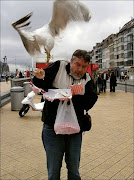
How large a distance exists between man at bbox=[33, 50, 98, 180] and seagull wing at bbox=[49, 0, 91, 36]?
530 millimetres

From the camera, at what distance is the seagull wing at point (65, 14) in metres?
2.58

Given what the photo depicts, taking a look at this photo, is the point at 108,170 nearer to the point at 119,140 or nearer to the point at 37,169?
the point at 37,169

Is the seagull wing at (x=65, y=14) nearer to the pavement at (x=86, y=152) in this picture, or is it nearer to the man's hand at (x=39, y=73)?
the man's hand at (x=39, y=73)

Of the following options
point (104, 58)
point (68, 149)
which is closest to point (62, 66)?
point (68, 149)

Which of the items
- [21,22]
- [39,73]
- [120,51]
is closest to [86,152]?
[39,73]

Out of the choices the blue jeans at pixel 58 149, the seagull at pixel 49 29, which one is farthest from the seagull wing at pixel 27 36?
the blue jeans at pixel 58 149

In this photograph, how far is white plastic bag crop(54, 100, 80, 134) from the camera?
90.5 inches

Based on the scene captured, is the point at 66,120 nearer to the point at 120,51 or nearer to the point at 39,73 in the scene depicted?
the point at 39,73

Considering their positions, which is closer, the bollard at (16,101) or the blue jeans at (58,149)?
the blue jeans at (58,149)

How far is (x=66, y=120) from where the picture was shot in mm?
2334

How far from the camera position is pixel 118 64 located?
300 ft

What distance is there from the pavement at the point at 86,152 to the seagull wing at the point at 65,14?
7.60 feet

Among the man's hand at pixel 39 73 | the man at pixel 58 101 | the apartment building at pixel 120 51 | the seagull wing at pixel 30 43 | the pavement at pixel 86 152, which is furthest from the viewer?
the apartment building at pixel 120 51

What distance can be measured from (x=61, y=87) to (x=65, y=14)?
2.99ft
